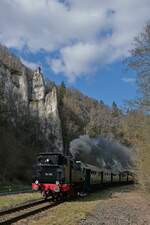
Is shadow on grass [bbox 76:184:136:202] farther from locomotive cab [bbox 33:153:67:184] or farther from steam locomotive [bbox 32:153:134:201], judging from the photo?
locomotive cab [bbox 33:153:67:184]

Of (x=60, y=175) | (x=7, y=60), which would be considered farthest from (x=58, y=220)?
(x=7, y=60)

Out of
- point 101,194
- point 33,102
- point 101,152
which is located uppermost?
point 33,102

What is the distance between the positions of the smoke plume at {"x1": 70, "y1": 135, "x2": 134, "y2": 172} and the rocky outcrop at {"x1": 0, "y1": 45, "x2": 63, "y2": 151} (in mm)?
34566

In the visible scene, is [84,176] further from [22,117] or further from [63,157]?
[22,117]

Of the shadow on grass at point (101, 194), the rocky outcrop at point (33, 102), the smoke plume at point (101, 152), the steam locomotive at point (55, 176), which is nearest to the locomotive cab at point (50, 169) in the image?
the steam locomotive at point (55, 176)

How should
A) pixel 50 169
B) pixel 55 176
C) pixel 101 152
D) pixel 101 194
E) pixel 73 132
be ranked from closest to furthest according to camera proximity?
pixel 55 176 → pixel 50 169 → pixel 101 194 → pixel 101 152 → pixel 73 132

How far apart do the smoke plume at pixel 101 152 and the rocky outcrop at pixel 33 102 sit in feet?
113

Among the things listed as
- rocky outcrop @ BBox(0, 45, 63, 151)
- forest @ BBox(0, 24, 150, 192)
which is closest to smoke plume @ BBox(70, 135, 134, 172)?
forest @ BBox(0, 24, 150, 192)

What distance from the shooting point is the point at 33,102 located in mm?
134500

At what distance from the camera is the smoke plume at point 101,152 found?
4622 centimetres

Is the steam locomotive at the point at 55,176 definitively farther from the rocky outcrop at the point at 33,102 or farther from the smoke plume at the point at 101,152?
the rocky outcrop at the point at 33,102

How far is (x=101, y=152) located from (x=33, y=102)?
8060cm

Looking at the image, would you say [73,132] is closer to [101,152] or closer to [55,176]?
[101,152]

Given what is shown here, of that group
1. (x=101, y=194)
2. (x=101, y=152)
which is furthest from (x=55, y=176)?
(x=101, y=152)
